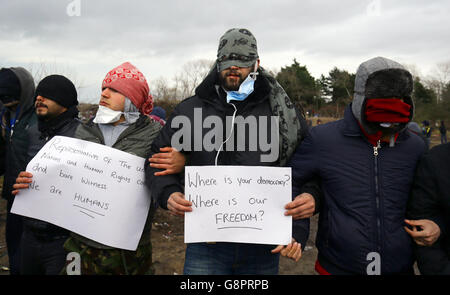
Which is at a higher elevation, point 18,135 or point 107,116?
point 107,116

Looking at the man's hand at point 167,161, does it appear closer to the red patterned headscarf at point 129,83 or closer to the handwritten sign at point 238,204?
the handwritten sign at point 238,204

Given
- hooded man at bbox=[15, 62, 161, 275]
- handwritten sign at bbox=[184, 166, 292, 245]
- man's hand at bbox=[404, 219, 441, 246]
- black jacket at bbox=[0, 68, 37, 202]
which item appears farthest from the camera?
black jacket at bbox=[0, 68, 37, 202]

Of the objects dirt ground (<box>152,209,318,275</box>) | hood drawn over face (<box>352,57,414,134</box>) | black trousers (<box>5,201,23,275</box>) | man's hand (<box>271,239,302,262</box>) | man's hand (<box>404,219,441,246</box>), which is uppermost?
hood drawn over face (<box>352,57,414,134</box>)

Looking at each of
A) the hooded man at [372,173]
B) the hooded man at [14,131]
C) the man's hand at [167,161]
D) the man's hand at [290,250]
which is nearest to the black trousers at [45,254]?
the hooded man at [14,131]

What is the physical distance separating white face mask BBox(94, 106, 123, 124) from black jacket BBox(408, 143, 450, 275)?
1896 mm

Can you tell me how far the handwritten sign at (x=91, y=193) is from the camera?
1892 mm

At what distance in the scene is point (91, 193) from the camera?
6.27 ft

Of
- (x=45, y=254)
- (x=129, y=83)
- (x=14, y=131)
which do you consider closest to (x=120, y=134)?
(x=129, y=83)

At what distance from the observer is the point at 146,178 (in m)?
1.92

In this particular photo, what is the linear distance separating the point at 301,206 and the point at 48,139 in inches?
76.9

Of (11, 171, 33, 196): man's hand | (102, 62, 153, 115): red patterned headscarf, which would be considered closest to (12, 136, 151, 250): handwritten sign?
(11, 171, 33, 196): man's hand

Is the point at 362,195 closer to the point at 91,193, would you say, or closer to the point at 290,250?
the point at 290,250

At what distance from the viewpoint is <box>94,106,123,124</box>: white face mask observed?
202 centimetres

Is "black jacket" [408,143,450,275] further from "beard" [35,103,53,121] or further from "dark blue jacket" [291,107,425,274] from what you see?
"beard" [35,103,53,121]
